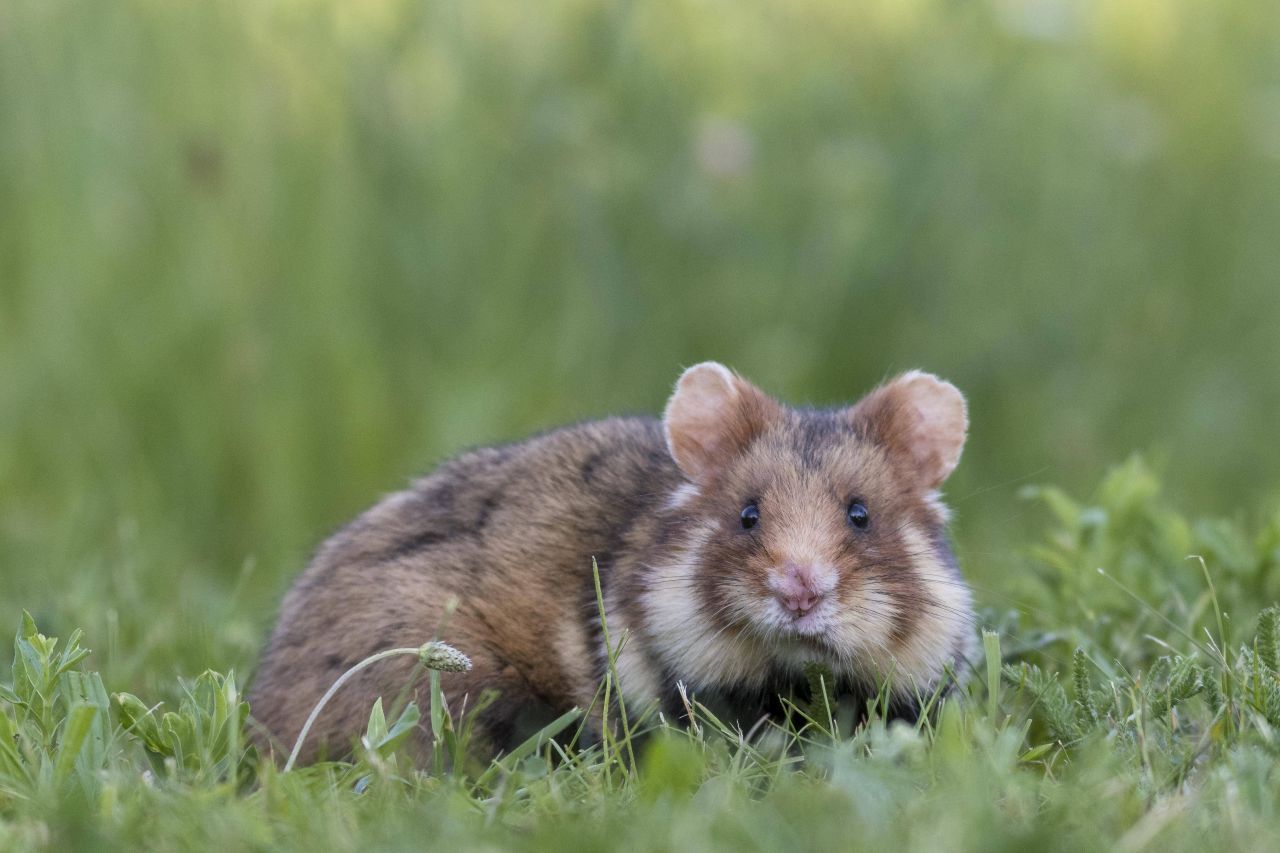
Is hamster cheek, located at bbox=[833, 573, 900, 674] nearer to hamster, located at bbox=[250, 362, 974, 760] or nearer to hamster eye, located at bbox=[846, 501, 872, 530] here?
hamster, located at bbox=[250, 362, 974, 760]

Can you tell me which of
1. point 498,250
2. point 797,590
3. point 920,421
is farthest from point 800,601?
point 498,250

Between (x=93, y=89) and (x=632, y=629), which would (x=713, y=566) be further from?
(x=93, y=89)

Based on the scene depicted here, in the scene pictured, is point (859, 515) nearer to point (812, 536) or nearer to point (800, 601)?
point (812, 536)

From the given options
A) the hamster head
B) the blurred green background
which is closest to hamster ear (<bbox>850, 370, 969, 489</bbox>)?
the hamster head

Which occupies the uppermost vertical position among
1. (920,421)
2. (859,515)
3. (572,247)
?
(572,247)

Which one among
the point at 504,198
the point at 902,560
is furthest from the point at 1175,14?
the point at 902,560

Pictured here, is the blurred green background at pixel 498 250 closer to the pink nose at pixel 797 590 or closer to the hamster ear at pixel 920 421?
the hamster ear at pixel 920 421
